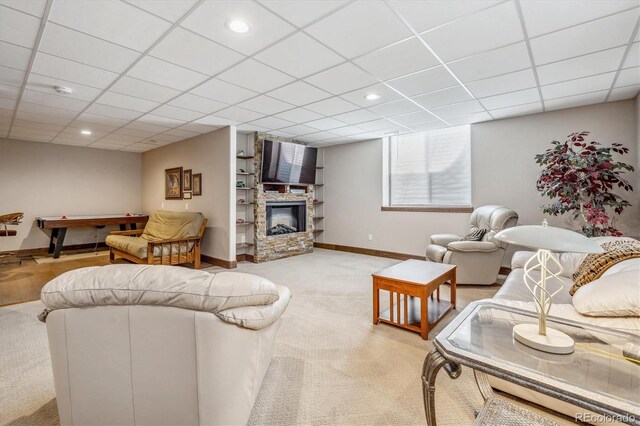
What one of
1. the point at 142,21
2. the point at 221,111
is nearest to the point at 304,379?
the point at 142,21

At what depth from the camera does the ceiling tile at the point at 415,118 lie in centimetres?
443

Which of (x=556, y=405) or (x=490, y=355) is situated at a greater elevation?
(x=490, y=355)

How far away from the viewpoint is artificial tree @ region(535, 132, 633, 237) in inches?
132

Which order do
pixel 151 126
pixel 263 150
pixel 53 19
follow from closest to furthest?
pixel 53 19, pixel 151 126, pixel 263 150

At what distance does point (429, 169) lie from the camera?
5613 mm

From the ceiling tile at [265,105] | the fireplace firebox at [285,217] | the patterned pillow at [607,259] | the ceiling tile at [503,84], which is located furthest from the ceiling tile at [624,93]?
the fireplace firebox at [285,217]

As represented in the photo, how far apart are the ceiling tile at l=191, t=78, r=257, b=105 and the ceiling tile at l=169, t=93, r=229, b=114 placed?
0.13m

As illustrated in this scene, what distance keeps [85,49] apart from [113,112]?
2.00 meters

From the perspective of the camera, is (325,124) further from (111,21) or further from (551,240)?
(551,240)

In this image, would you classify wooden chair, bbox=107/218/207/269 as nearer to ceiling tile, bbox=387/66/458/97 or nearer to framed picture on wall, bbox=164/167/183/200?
framed picture on wall, bbox=164/167/183/200

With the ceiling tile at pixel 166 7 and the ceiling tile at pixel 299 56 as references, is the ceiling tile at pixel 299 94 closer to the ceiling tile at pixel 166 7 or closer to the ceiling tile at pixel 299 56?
the ceiling tile at pixel 299 56

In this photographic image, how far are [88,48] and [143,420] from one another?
9.25 ft

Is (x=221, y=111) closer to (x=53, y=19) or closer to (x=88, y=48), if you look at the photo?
(x=88, y=48)

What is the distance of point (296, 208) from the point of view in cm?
657
